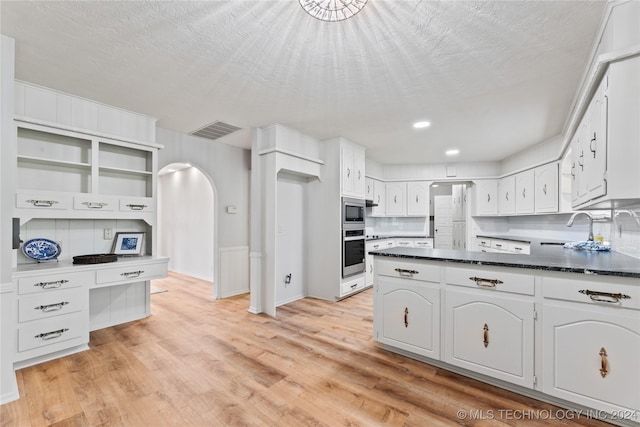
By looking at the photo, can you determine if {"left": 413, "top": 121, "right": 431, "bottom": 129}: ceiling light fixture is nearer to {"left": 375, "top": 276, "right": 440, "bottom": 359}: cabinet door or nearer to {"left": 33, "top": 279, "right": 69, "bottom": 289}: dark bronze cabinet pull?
{"left": 375, "top": 276, "right": 440, "bottom": 359}: cabinet door

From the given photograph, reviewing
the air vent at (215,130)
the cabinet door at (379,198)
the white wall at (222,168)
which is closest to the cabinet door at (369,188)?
the cabinet door at (379,198)

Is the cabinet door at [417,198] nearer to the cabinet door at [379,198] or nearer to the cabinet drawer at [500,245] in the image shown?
the cabinet door at [379,198]

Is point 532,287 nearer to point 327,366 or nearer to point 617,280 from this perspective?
point 617,280

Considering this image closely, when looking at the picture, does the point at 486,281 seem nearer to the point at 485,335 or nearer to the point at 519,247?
the point at 485,335

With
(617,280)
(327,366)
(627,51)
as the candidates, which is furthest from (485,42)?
(327,366)

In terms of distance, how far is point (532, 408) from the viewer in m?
1.76

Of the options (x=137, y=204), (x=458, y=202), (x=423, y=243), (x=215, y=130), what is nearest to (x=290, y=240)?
(x=215, y=130)

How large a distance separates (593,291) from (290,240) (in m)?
3.27

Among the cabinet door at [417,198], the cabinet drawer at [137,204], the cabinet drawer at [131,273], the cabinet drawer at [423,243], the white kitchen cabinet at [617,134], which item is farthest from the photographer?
the cabinet door at [417,198]

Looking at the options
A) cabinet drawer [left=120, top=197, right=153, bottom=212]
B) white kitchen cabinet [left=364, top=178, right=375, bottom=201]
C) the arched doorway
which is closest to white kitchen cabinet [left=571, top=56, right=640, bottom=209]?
white kitchen cabinet [left=364, top=178, right=375, bottom=201]

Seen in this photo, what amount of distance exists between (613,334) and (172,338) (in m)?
3.46

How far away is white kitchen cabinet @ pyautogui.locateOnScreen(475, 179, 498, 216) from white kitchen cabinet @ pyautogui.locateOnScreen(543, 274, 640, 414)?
14.4ft

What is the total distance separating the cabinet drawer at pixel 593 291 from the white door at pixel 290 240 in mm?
2983

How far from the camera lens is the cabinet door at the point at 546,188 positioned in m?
4.14
